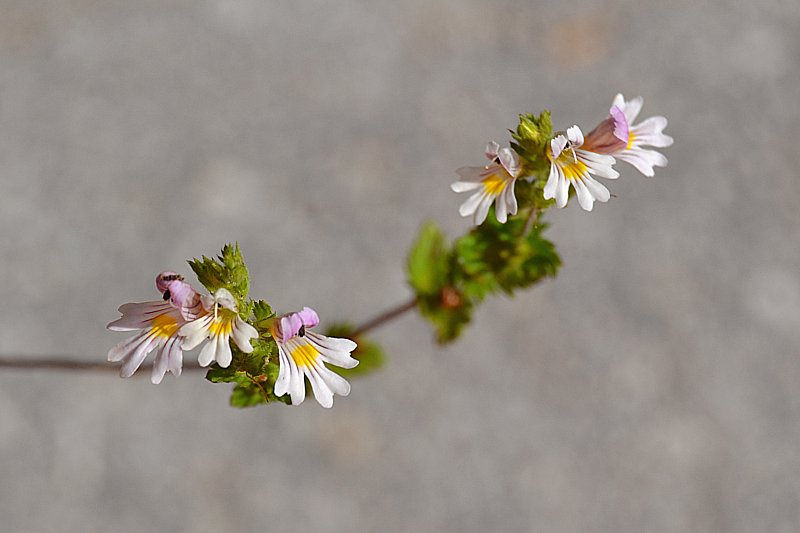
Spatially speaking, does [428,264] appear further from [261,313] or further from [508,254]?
[261,313]

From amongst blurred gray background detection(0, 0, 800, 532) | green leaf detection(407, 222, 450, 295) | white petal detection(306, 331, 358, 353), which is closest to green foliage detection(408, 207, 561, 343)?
green leaf detection(407, 222, 450, 295)

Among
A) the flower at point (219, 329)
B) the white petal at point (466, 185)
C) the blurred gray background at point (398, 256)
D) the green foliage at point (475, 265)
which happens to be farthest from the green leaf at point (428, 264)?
the blurred gray background at point (398, 256)

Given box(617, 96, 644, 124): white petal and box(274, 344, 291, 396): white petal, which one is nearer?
box(274, 344, 291, 396): white petal

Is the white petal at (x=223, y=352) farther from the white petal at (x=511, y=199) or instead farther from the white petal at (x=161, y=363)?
the white petal at (x=511, y=199)

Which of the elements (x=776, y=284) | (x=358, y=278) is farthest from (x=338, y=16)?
(x=776, y=284)

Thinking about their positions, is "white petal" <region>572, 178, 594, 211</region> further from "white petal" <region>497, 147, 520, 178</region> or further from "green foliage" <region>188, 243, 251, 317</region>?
"green foliage" <region>188, 243, 251, 317</region>

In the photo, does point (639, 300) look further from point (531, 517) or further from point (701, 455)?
point (531, 517)
